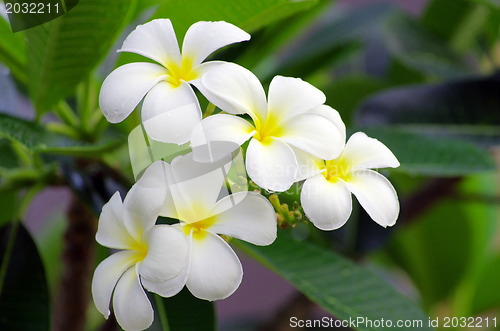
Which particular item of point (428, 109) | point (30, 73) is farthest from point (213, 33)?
point (428, 109)

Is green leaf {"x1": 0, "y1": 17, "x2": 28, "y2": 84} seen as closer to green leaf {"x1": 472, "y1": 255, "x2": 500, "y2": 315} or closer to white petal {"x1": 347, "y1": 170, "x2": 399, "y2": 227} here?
white petal {"x1": 347, "y1": 170, "x2": 399, "y2": 227}

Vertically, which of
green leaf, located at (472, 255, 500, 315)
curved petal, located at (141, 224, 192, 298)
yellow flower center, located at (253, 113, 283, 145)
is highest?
yellow flower center, located at (253, 113, 283, 145)

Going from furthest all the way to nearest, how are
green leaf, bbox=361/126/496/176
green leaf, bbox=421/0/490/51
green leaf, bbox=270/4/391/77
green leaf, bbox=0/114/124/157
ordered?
green leaf, bbox=421/0/490/51 → green leaf, bbox=270/4/391/77 → green leaf, bbox=361/126/496/176 → green leaf, bbox=0/114/124/157

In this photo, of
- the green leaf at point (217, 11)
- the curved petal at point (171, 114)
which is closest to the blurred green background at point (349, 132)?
the green leaf at point (217, 11)

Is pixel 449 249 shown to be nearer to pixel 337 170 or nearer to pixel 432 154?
pixel 432 154

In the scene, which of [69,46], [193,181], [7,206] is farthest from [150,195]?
[7,206]

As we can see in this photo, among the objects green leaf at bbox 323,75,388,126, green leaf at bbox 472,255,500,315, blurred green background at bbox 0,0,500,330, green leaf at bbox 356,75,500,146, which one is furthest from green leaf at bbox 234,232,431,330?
green leaf at bbox 472,255,500,315
